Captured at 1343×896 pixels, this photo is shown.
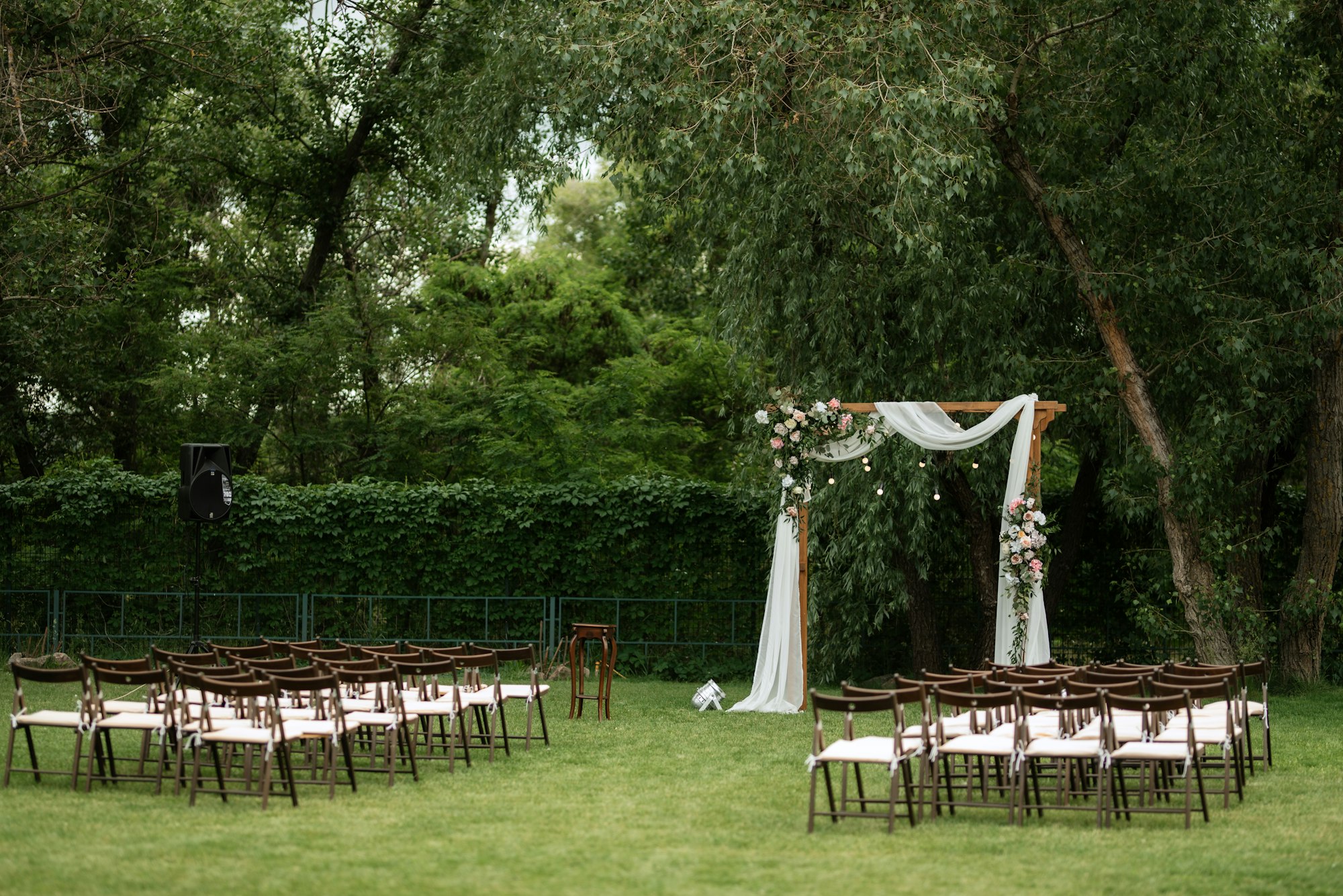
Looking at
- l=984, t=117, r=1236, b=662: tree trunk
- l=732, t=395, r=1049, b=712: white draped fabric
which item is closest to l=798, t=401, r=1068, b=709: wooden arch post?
l=732, t=395, r=1049, b=712: white draped fabric

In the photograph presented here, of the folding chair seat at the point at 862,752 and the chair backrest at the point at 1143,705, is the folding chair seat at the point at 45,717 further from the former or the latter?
the chair backrest at the point at 1143,705

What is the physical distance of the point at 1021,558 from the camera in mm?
11555

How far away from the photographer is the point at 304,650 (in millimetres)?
10016

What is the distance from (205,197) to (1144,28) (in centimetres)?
1474

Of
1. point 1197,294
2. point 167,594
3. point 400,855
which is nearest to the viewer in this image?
point 400,855

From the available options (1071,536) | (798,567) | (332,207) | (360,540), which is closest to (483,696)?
(798,567)

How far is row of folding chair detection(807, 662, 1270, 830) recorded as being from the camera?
7.09 metres

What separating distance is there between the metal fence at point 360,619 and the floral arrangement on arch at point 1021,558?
418 cm

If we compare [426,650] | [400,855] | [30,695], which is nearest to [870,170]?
[426,650]

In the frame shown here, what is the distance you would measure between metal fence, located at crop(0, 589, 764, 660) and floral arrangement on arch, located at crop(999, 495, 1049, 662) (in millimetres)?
4177

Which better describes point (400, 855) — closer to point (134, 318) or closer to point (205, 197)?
point (134, 318)

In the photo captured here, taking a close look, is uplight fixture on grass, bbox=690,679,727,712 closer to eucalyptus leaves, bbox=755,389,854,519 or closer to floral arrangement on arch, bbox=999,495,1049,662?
eucalyptus leaves, bbox=755,389,854,519

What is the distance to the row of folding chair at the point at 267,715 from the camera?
24.8 feet

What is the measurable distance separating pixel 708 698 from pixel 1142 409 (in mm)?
4713
